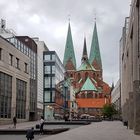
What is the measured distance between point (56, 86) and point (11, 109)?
165 ft

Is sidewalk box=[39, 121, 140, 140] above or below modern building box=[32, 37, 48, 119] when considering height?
below

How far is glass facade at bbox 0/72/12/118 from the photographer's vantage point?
6266cm

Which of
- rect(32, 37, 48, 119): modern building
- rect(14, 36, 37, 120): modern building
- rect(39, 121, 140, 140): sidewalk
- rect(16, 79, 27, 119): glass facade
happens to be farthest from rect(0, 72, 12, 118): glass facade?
rect(32, 37, 48, 119): modern building

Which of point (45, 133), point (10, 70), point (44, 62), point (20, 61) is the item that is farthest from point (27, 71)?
point (45, 133)

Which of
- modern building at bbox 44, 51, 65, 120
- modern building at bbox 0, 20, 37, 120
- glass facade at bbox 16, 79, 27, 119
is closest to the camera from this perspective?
glass facade at bbox 16, 79, 27, 119

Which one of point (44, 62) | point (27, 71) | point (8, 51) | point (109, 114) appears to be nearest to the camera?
point (8, 51)

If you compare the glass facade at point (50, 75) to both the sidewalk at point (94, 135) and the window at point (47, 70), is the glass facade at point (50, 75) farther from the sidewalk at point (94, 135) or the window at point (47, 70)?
the sidewalk at point (94, 135)

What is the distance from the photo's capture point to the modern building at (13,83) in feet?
209

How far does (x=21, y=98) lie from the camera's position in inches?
3024

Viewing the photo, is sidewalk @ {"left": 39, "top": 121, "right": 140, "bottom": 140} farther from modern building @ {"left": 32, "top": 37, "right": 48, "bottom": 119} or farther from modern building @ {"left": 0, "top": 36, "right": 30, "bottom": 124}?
modern building @ {"left": 32, "top": 37, "right": 48, "bottom": 119}

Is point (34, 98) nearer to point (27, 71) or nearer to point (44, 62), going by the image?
point (27, 71)

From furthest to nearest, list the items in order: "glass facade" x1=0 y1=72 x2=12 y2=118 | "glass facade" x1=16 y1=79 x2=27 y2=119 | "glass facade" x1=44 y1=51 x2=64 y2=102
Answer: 1. "glass facade" x1=44 y1=51 x2=64 y2=102
2. "glass facade" x1=16 y1=79 x2=27 y2=119
3. "glass facade" x1=0 y1=72 x2=12 y2=118

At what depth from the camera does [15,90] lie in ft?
234

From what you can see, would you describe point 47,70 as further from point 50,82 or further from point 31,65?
point 31,65
